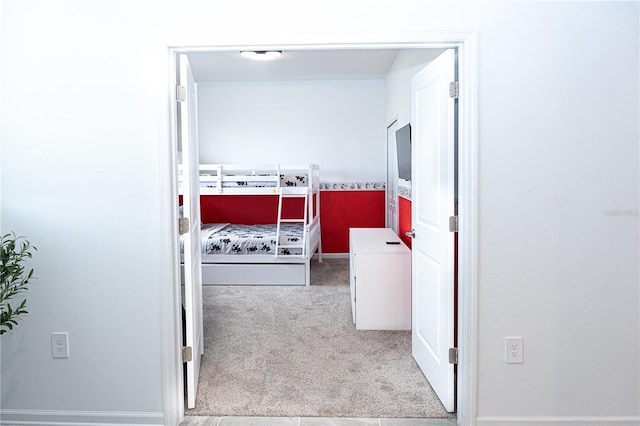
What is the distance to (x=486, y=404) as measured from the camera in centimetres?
217

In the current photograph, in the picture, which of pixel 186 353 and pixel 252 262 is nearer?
pixel 186 353

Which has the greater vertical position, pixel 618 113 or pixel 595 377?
pixel 618 113

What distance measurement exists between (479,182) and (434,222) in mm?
448

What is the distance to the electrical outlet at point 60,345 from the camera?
87.0 inches

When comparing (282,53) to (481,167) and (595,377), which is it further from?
(595,377)

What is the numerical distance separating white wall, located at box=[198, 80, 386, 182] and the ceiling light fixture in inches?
52.2

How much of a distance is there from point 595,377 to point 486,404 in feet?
1.64

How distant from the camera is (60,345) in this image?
2.21 metres

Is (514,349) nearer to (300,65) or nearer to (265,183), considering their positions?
(265,183)

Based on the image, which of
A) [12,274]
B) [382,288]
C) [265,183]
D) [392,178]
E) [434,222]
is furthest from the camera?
[392,178]

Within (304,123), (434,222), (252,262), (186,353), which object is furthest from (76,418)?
(304,123)

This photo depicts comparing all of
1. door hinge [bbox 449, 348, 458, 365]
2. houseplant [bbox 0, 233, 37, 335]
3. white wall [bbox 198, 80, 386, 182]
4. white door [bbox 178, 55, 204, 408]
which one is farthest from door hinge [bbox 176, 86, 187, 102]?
white wall [bbox 198, 80, 386, 182]

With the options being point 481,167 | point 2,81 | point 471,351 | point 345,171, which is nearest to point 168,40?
point 2,81

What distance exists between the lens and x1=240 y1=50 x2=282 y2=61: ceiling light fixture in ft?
15.9
